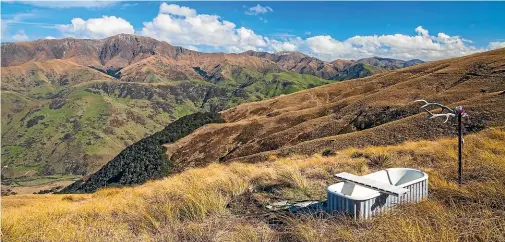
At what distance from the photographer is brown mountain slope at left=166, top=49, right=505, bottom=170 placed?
31922 millimetres

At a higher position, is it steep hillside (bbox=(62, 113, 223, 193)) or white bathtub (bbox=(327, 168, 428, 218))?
white bathtub (bbox=(327, 168, 428, 218))

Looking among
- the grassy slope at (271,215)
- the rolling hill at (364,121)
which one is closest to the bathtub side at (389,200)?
the grassy slope at (271,215)

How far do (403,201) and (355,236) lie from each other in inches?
94.5

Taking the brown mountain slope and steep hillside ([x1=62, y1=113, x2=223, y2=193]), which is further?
steep hillside ([x1=62, y1=113, x2=223, y2=193])

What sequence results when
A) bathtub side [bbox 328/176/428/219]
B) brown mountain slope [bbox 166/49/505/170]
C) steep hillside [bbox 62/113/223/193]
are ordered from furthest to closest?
steep hillside [bbox 62/113/223/193] < brown mountain slope [bbox 166/49/505/170] < bathtub side [bbox 328/176/428/219]

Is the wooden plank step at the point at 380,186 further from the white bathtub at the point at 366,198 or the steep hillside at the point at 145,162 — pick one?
the steep hillside at the point at 145,162

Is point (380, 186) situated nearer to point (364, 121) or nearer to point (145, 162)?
point (364, 121)

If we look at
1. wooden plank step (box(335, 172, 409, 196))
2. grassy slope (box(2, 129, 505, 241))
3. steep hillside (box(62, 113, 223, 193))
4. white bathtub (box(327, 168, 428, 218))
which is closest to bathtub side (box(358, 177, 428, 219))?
white bathtub (box(327, 168, 428, 218))

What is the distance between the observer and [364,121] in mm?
47438

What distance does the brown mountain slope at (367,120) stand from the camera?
105 ft

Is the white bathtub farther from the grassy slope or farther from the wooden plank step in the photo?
the grassy slope

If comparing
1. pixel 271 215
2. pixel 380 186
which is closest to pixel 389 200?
pixel 380 186

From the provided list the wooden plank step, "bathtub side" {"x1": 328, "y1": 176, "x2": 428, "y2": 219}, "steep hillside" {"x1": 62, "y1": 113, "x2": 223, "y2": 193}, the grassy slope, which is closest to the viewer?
the grassy slope

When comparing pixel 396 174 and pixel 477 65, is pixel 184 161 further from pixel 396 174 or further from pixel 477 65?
pixel 396 174
